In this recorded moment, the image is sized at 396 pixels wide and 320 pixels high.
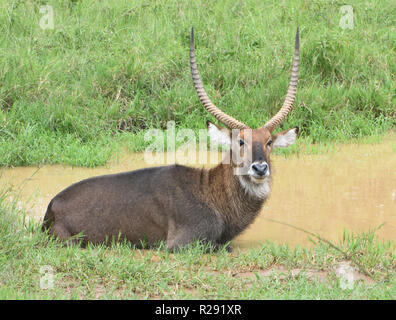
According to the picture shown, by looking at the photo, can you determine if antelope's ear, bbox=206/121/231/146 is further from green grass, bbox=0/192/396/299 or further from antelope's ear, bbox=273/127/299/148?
green grass, bbox=0/192/396/299

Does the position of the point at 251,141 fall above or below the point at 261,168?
above

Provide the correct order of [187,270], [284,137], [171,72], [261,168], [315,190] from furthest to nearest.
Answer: [171,72] < [315,190] < [284,137] < [261,168] < [187,270]

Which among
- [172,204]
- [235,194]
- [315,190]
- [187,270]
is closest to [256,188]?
[235,194]

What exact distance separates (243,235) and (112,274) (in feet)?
4.67

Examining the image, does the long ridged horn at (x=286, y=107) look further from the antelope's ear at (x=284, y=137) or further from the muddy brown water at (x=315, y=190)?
the muddy brown water at (x=315, y=190)

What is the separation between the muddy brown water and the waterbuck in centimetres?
28

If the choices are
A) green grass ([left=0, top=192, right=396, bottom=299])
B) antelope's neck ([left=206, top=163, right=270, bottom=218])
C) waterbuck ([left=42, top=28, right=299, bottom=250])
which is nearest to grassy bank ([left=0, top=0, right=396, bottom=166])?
waterbuck ([left=42, top=28, right=299, bottom=250])

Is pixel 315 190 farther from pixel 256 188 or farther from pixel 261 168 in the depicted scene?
pixel 261 168

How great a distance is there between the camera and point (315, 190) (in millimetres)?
6457

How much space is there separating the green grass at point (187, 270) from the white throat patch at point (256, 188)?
349 millimetres

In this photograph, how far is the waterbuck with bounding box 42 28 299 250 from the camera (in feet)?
17.5

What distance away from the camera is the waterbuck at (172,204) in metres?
5.34

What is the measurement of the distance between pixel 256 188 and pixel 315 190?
4.08 feet

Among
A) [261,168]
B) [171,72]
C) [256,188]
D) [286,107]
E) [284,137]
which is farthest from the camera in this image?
[171,72]
